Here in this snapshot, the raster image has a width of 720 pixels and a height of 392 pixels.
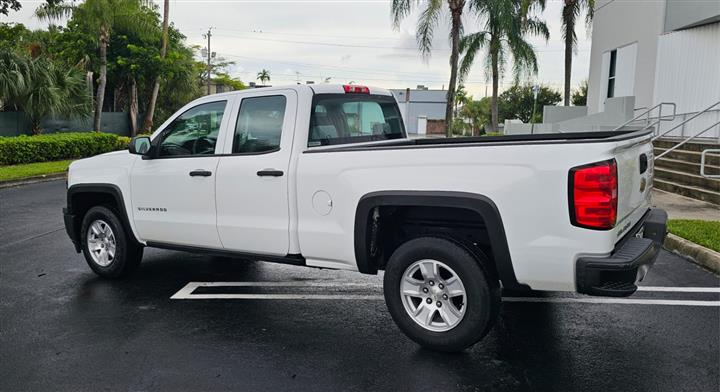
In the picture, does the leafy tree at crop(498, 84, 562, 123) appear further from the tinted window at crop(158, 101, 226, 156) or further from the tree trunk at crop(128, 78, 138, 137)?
the tinted window at crop(158, 101, 226, 156)

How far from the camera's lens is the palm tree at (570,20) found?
3319cm

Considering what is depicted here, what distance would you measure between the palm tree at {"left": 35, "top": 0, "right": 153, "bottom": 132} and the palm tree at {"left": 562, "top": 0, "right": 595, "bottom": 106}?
842 inches

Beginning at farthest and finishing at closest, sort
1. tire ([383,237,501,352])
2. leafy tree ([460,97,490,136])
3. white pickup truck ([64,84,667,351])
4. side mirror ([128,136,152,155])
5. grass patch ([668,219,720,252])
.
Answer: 1. leafy tree ([460,97,490,136])
2. grass patch ([668,219,720,252])
3. side mirror ([128,136,152,155])
4. tire ([383,237,501,352])
5. white pickup truck ([64,84,667,351])

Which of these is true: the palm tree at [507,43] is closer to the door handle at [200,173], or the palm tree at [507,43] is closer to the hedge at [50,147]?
the hedge at [50,147]

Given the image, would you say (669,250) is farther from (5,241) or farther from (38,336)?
(5,241)

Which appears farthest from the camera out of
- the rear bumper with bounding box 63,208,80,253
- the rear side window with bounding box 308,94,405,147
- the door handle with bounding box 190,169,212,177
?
the rear bumper with bounding box 63,208,80,253

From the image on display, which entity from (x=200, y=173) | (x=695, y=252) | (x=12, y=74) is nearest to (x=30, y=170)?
(x=12, y=74)

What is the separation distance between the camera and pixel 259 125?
5.46m

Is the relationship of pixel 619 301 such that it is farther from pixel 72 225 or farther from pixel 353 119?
pixel 72 225

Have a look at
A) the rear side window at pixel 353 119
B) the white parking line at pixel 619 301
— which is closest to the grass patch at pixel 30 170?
the rear side window at pixel 353 119

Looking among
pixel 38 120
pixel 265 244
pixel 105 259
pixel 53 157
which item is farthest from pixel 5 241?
pixel 38 120

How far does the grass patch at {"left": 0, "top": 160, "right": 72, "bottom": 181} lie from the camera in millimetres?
16250

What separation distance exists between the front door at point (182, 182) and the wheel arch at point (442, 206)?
1547 mm

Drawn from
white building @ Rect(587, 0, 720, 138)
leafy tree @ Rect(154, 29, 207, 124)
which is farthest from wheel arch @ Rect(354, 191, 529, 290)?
leafy tree @ Rect(154, 29, 207, 124)
